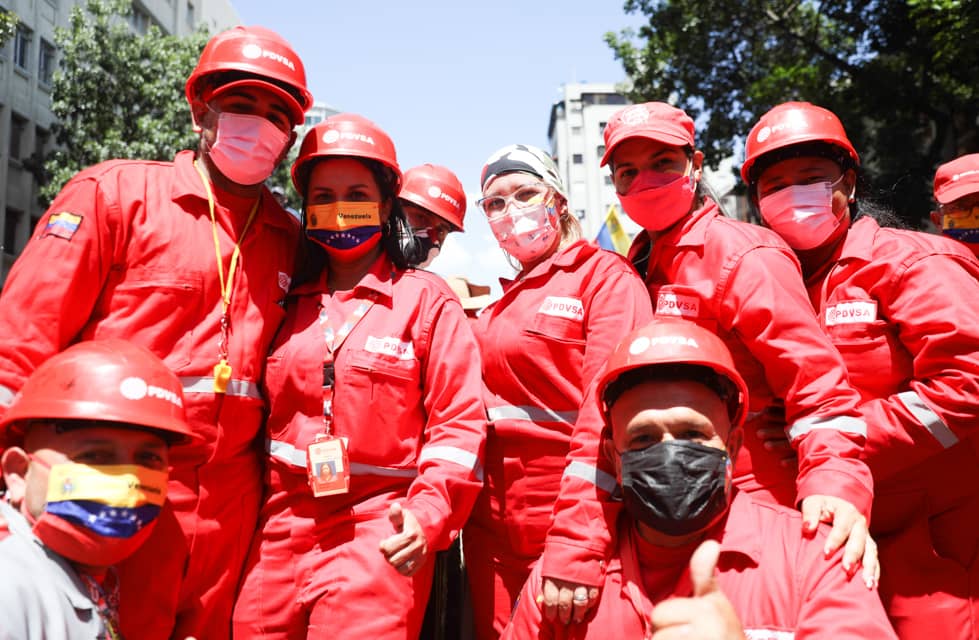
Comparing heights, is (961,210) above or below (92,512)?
above

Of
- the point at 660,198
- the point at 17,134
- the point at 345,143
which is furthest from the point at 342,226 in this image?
the point at 17,134

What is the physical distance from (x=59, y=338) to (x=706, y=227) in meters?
2.75

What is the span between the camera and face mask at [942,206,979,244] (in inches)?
218

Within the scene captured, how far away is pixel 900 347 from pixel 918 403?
30cm

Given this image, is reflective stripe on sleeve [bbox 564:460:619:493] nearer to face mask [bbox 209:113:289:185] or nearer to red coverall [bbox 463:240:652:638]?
red coverall [bbox 463:240:652:638]

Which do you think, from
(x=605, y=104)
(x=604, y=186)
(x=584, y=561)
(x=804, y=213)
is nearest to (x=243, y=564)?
(x=584, y=561)

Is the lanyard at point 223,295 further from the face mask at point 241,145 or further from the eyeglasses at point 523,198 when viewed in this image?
the eyeglasses at point 523,198

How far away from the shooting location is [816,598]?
9.11ft

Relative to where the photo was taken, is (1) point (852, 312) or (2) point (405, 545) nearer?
(2) point (405, 545)

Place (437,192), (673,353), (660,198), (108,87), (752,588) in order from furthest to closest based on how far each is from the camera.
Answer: (108,87) → (437,192) → (660,198) → (673,353) → (752,588)

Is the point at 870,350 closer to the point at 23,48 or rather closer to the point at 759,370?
the point at 759,370

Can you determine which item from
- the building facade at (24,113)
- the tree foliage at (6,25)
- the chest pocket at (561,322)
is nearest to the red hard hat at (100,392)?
the chest pocket at (561,322)

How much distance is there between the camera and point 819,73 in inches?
690

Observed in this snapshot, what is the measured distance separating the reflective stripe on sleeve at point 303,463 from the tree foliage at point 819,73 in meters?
14.2
